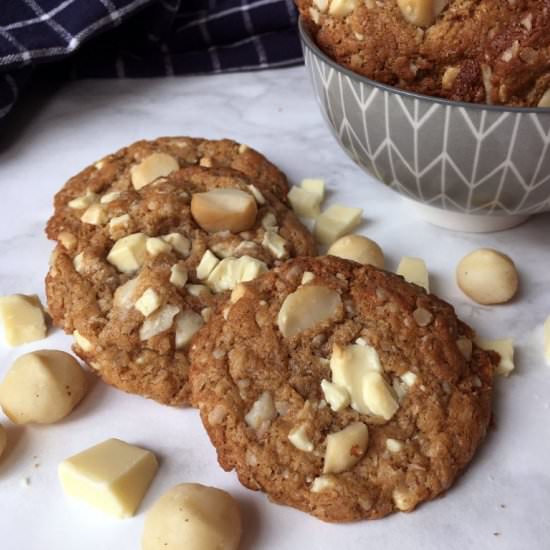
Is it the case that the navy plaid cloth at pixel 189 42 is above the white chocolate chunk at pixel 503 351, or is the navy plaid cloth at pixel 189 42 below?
above

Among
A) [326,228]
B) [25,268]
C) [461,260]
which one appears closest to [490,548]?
[461,260]

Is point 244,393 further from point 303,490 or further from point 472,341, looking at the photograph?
point 472,341

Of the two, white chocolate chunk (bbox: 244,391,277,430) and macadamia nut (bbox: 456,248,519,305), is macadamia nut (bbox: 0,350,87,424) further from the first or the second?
macadamia nut (bbox: 456,248,519,305)

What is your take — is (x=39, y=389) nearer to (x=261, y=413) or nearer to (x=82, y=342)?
(x=82, y=342)

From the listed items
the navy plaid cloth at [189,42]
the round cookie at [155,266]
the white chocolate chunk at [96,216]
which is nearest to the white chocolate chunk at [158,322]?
the round cookie at [155,266]

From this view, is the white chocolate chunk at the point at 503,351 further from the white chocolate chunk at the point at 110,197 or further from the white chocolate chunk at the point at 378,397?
the white chocolate chunk at the point at 110,197

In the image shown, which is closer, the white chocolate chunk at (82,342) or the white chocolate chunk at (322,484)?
the white chocolate chunk at (322,484)
